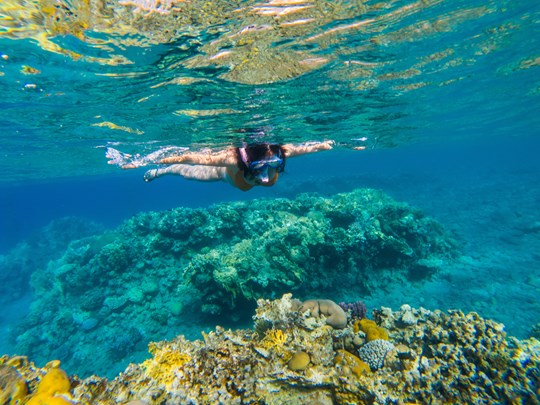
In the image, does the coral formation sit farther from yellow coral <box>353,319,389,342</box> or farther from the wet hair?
the wet hair

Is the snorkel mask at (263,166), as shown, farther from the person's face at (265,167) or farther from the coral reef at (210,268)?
the coral reef at (210,268)

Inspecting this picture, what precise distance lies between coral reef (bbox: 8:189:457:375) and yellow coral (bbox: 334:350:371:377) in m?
4.50

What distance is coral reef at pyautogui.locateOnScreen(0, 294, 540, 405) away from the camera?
378 cm

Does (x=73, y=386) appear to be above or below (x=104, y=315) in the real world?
above

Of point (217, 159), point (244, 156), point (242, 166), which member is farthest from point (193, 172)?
point (244, 156)

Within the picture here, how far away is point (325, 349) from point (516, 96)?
27059mm

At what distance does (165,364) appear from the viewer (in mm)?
4480

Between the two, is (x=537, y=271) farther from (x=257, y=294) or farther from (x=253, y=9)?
(x=253, y=9)

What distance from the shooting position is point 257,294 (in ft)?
30.3

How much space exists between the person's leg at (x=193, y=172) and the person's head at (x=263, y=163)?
2.19 metres

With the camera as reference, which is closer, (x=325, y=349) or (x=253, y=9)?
(x=325, y=349)

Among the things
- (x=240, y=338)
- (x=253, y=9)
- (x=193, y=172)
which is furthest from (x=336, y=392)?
(x=193, y=172)

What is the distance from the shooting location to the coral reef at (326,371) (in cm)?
378

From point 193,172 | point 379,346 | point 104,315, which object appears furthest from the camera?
point 104,315
